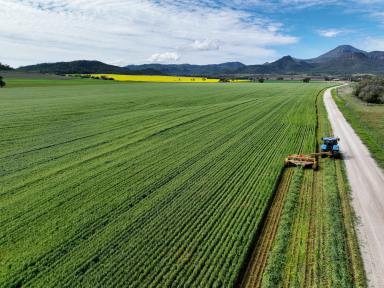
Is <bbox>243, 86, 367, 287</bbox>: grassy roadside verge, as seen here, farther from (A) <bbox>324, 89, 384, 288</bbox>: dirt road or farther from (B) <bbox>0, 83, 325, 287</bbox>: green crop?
(B) <bbox>0, 83, 325, 287</bbox>: green crop

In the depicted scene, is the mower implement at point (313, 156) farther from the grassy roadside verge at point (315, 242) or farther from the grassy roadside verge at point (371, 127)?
the grassy roadside verge at point (371, 127)

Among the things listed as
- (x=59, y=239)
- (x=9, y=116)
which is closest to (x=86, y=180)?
(x=59, y=239)

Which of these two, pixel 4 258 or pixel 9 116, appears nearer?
pixel 4 258

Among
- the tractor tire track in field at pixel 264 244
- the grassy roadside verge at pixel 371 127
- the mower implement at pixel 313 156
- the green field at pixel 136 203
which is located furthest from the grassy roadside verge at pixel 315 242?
the grassy roadside verge at pixel 371 127

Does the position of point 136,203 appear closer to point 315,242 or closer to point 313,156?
point 315,242

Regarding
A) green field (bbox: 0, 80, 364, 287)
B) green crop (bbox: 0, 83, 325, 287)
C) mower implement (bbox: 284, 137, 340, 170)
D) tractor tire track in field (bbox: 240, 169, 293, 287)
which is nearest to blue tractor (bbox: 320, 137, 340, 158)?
mower implement (bbox: 284, 137, 340, 170)

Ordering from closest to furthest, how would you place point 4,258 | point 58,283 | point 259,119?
point 58,283 → point 4,258 → point 259,119

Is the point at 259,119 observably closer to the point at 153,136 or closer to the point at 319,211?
the point at 153,136
